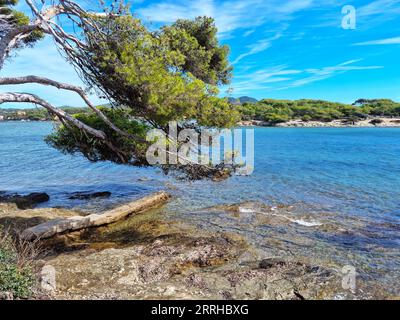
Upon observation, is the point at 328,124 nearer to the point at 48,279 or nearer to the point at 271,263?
the point at 271,263

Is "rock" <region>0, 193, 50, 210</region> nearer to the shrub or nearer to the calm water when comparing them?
the calm water

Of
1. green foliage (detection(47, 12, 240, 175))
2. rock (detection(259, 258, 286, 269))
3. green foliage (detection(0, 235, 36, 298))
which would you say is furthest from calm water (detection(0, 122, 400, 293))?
green foliage (detection(0, 235, 36, 298))

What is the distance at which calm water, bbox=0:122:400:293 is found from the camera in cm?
1398

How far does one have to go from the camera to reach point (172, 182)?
28625mm

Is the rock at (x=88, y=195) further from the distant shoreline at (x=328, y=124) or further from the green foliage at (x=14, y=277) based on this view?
the distant shoreline at (x=328, y=124)

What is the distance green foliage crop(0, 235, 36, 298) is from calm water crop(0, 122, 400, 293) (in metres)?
8.09

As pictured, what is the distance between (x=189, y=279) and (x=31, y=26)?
900 cm

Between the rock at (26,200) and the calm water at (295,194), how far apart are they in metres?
1.17

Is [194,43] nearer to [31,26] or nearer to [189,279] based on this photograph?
[31,26]

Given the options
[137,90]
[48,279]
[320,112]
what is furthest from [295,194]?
[320,112]

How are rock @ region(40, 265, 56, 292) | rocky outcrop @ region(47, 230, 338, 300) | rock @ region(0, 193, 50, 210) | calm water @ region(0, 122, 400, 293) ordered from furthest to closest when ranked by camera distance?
rock @ region(0, 193, 50, 210) → calm water @ region(0, 122, 400, 293) → rocky outcrop @ region(47, 230, 338, 300) → rock @ region(40, 265, 56, 292)

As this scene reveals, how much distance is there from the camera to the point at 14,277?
793 centimetres
